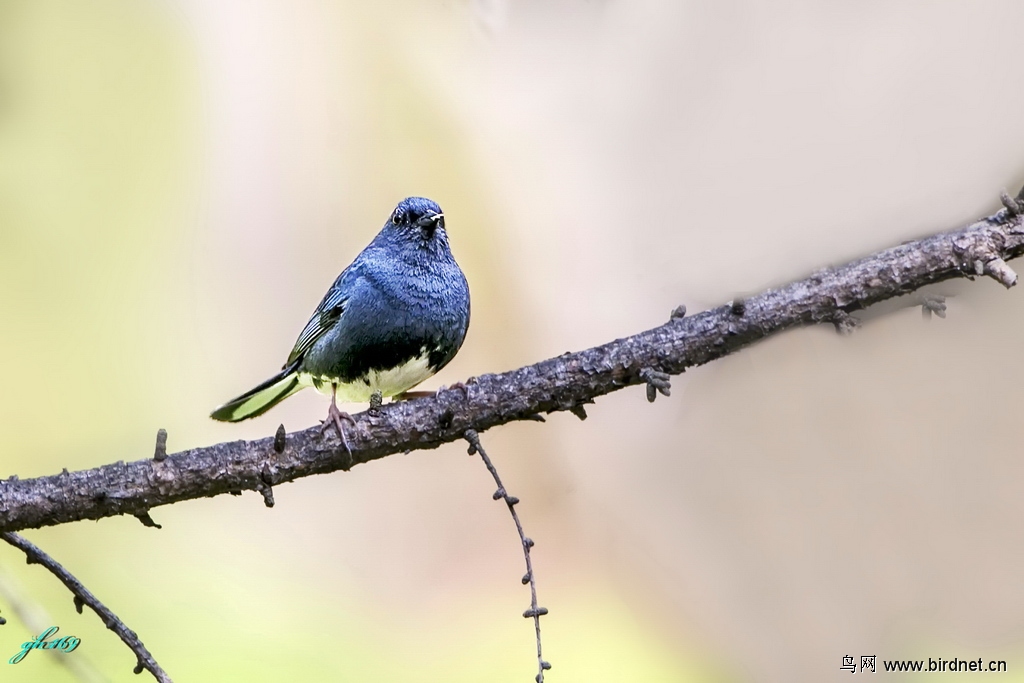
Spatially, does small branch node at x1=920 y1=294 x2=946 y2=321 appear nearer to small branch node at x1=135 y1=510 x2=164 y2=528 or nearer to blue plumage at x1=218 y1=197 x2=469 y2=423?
blue plumage at x1=218 y1=197 x2=469 y2=423

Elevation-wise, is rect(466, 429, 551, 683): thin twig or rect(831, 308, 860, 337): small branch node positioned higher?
rect(831, 308, 860, 337): small branch node

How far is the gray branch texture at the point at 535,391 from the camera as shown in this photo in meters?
1.96

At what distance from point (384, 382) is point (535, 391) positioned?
96 centimetres

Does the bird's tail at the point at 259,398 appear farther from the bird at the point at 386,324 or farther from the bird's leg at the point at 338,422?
the bird's leg at the point at 338,422

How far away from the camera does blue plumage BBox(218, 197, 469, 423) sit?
9.52ft

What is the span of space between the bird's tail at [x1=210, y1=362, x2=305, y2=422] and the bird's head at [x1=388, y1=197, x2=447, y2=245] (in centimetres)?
68

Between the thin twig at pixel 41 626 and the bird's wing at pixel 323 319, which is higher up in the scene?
the bird's wing at pixel 323 319

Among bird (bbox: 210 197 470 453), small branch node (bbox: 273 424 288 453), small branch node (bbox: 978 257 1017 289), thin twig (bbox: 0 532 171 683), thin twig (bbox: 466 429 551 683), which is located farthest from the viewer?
bird (bbox: 210 197 470 453)

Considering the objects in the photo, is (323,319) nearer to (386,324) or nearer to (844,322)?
(386,324)

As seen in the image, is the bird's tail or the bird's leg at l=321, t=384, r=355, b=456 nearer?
the bird's leg at l=321, t=384, r=355, b=456

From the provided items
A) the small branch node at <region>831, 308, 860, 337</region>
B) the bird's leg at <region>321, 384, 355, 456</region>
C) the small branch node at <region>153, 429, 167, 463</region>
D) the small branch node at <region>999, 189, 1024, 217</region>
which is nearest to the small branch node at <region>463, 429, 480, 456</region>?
the bird's leg at <region>321, 384, 355, 456</region>

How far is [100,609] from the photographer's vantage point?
2.12 metres

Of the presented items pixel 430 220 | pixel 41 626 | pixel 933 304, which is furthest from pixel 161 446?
pixel 933 304


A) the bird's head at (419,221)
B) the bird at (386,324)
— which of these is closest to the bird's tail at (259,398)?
the bird at (386,324)
